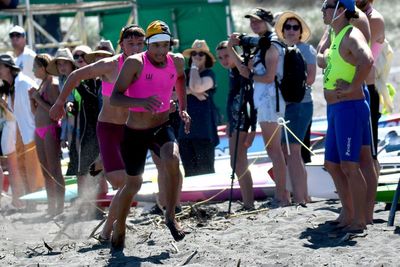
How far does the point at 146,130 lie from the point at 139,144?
12cm

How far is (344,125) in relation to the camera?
8.14m

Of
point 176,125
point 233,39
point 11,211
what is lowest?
point 11,211

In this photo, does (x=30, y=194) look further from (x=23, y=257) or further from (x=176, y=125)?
(x=23, y=257)

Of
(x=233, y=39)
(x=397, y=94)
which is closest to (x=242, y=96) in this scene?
(x=233, y=39)

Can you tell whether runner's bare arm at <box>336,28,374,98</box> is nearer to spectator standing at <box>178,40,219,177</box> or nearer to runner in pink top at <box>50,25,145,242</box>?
runner in pink top at <box>50,25,145,242</box>

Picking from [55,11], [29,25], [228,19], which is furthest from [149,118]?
[55,11]

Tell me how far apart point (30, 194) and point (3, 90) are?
1.36m

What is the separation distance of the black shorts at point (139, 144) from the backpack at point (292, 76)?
2.31 m

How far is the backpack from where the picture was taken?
395 inches

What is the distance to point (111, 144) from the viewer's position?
869 centimetres

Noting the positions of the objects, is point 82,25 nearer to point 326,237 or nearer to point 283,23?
point 283,23

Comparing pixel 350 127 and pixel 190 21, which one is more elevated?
pixel 190 21

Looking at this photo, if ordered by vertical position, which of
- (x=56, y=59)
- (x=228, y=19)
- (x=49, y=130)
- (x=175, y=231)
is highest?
(x=228, y=19)

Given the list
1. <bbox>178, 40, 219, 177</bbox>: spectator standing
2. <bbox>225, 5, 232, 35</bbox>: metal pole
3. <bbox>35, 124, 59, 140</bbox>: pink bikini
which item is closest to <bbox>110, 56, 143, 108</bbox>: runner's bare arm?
Answer: <bbox>178, 40, 219, 177</bbox>: spectator standing
